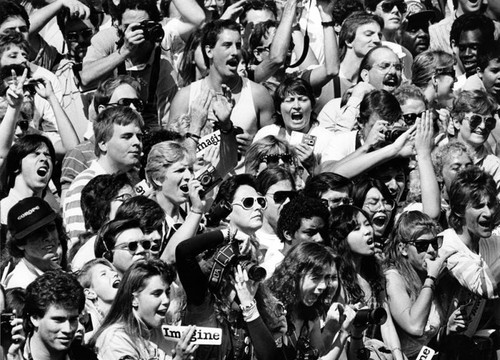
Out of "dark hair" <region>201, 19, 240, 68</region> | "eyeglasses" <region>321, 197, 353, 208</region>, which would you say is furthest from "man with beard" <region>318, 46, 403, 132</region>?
"eyeglasses" <region>321, 197, 353, 208</region>

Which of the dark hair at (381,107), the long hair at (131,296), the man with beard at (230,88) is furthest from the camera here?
the man with beard at (230,88)

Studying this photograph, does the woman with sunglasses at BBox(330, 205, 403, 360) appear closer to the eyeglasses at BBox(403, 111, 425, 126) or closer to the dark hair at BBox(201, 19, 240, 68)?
the eyeglasses at BBox(403, 111, 425, 126)

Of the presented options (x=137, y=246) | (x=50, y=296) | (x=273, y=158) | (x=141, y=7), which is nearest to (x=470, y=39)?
(x=141, y=7)

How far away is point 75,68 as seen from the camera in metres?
12.9

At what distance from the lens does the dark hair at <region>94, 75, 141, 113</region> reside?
1214 cm

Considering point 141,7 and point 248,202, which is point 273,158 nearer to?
point 248,202

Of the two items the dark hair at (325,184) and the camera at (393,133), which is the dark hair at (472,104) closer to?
the camera at (393,133)

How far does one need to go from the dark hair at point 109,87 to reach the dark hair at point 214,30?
692 millimetres

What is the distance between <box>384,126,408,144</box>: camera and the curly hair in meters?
1.97

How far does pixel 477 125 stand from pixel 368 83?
903 mm

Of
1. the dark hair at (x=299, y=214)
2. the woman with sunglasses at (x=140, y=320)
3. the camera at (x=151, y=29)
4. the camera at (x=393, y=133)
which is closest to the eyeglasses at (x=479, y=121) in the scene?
the camera at (x=393, y=133)

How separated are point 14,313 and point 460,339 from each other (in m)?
3.31

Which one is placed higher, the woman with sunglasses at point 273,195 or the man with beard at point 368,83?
the man with beard at point 368,83

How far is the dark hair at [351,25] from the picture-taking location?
13.7 meters
